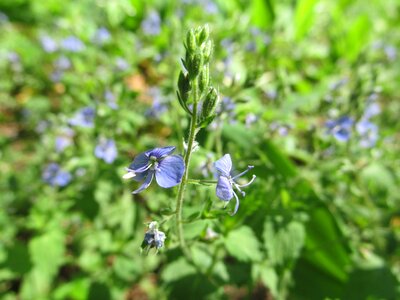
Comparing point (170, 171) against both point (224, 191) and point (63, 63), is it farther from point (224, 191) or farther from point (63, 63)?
point (63, 63)

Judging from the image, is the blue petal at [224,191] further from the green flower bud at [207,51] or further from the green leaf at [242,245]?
the green leaf at [242,245]

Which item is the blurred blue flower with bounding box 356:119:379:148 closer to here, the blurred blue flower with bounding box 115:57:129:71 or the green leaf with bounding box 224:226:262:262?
the green leaf with bounding box 224:226:262:262

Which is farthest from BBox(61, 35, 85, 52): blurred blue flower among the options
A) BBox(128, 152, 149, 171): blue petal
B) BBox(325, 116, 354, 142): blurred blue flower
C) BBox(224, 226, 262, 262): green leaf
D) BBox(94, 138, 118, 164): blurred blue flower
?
BBox(128, 152, 149, 171): blue petal

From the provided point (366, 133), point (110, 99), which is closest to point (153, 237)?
point (110, 99)

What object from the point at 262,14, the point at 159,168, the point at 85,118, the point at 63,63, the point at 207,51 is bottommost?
the point at 159,168

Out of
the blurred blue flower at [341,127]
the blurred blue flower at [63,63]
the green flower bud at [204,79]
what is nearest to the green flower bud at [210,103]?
the green flower bud at [204,79]

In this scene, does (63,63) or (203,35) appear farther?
(63,63)
